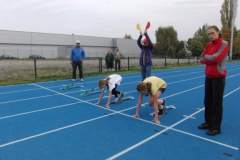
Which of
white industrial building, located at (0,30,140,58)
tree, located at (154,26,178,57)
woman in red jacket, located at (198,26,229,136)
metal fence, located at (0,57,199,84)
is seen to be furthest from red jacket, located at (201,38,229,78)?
tree, located at (154,26,178,57)

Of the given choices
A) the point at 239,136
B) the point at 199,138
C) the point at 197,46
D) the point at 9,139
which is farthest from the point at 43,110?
the point at 197,46

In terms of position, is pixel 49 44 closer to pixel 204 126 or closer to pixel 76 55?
pixel 76 55

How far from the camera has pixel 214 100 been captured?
5305mm

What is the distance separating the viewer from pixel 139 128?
19.0ft

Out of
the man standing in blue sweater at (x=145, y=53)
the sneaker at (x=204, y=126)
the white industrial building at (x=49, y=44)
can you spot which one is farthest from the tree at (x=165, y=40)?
the sneaker at (x=204, y=126)

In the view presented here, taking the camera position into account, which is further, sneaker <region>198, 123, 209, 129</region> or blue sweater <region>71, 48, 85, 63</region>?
blue sweater <region>71, 48, 85, 63</region>

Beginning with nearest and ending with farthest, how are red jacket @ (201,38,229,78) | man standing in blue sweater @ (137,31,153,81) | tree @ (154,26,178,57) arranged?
red jacket @ (201,38,229,78), man standing in blue sweater @ (137,31,153,81), tree @ (154,26,178,57)

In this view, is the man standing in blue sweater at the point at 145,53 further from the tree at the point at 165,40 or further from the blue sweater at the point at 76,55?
the tree at the point at 165,40

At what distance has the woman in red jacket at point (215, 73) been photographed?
5.11 meters

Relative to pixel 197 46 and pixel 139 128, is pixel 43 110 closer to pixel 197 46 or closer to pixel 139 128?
pixel 139 128

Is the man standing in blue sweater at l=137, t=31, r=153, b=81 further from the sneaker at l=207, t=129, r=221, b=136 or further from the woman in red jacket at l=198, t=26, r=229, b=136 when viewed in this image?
the sneaker at l=207, t=129, r=221, b=136

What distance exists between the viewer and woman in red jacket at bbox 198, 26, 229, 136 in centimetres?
511

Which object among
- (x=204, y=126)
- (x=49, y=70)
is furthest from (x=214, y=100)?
(x=49, y=70)

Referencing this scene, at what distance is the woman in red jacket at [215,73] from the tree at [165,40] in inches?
2260
